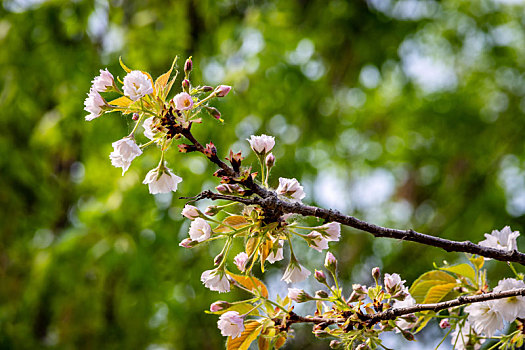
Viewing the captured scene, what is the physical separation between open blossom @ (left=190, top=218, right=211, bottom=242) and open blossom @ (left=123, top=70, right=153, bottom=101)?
149mm

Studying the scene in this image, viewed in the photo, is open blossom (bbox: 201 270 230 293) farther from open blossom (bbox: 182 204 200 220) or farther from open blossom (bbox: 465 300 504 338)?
open blossom (bbox: 465 300 504 338)

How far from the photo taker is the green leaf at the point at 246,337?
1.88 ft

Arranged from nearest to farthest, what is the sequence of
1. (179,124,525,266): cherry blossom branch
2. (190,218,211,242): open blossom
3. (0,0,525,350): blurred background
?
1. (179,124,525,266): cherry blossom branch
2. (190,218,211,242): open blossom
3. (0,0,525,350): blurred background

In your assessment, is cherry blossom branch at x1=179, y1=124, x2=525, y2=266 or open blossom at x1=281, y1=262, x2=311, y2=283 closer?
cherry blossom branch at x1=179, y1=124, x2=525, y2=266

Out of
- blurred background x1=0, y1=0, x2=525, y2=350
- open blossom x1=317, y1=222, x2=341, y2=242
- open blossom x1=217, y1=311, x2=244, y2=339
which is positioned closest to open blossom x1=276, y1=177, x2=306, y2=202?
open blossom x1=317, y1=222, x2=341, y2=242

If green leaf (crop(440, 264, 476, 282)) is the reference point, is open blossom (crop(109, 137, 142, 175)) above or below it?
above

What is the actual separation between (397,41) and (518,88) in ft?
3.22

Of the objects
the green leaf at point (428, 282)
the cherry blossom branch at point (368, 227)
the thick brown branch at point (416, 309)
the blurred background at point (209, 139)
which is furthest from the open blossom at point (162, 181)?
the blurred background at point (209, 139)

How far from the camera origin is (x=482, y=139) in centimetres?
286

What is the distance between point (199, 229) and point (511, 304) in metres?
0.35

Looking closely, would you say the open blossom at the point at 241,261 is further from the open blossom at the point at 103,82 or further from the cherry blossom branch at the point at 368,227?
the open blossom at the point at 103,82

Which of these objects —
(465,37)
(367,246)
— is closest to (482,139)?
(465,37)

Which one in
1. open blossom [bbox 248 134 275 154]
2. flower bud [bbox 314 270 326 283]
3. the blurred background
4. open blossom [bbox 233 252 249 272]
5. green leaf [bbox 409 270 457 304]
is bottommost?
the blurred background

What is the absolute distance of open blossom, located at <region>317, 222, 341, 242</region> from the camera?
0.59 meters
